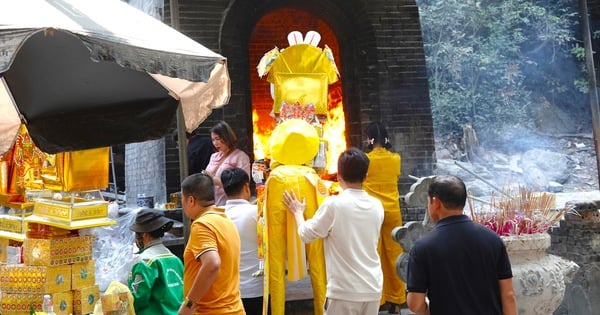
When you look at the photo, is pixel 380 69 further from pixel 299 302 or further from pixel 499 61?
pixel 499 61

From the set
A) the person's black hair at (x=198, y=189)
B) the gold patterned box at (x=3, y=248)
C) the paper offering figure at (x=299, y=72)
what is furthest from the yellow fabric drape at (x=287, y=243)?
the gold patterned box at (x=3, y=248)

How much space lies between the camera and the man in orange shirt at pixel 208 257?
120 inches

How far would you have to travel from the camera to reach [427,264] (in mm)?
2803

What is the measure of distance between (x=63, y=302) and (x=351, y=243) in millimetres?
1825

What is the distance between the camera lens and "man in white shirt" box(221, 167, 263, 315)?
4.34 meters

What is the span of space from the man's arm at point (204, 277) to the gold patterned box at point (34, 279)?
1122 mm

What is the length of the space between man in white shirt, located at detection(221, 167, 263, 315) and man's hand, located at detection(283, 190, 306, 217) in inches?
11.1

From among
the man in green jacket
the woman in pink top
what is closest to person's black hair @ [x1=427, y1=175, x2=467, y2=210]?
the man in green jacket

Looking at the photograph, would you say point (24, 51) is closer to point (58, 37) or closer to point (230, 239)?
point (58, 37)

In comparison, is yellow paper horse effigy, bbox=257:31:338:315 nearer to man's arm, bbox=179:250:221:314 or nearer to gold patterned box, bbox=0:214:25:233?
man's arm, bbox=179:250:221:314

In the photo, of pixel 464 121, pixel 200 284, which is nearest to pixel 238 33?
pixel 200 284

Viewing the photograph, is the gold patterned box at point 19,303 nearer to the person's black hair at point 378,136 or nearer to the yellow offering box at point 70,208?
the yellow offering box at point 70,208

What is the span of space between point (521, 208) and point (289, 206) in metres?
1.67

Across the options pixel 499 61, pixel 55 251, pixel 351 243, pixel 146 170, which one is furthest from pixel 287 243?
pixel 499 61
